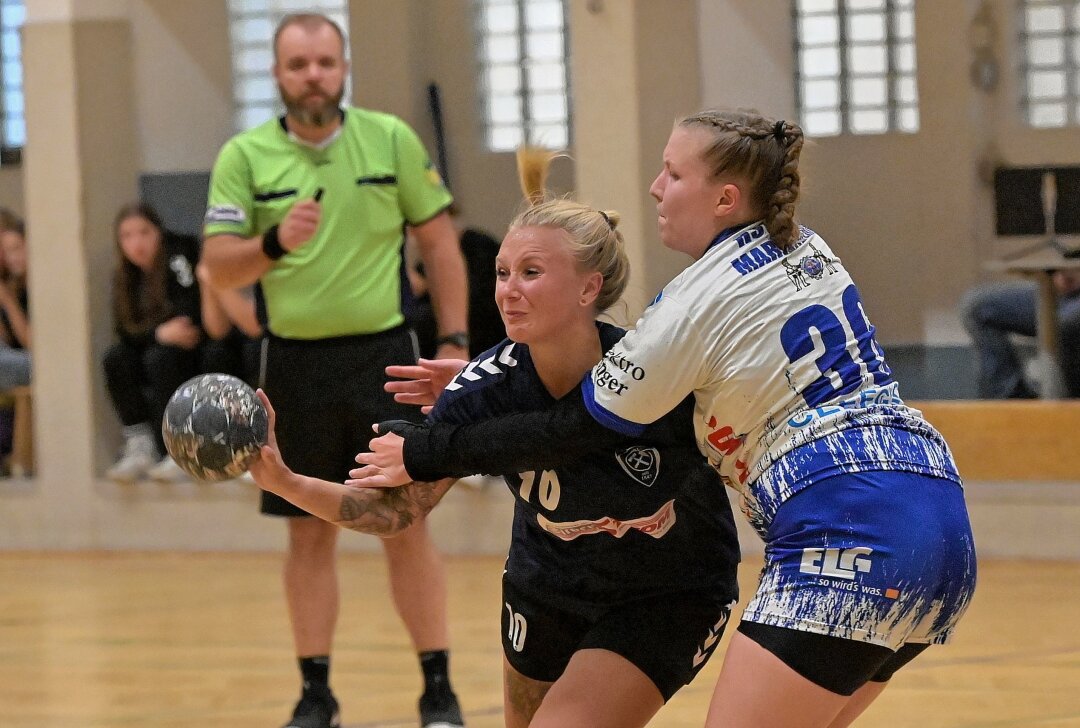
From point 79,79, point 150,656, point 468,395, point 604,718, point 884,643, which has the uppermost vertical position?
point 79,79

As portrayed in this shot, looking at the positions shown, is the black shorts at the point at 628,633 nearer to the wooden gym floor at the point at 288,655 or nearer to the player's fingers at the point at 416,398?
the player's fingers at the point at 416,398

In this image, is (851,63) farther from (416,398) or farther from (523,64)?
(416,398)

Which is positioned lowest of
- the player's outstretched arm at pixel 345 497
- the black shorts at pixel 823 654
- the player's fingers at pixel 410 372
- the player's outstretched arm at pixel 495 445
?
the black shorts at pixel 823 654

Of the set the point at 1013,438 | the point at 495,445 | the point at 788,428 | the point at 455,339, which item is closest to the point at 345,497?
the point at 495,445

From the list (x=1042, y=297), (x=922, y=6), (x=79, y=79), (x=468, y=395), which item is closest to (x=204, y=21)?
(x=79, y=79)

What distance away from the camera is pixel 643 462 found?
10.2ft

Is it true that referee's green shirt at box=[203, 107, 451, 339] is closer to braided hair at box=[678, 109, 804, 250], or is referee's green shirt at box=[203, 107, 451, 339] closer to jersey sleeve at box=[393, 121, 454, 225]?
jersey sleeve at box=[393, 121, 454, 225]

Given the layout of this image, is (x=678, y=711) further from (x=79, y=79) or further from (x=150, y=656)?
(x=79, y=79)

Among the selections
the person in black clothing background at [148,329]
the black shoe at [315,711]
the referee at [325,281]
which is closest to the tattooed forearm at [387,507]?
the referee at [325,281]

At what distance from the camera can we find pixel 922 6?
11.2 metres

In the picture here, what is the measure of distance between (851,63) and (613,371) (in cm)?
955

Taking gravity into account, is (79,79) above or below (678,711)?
above

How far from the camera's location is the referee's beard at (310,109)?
4.90 m

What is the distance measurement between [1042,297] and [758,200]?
5.84 meters
